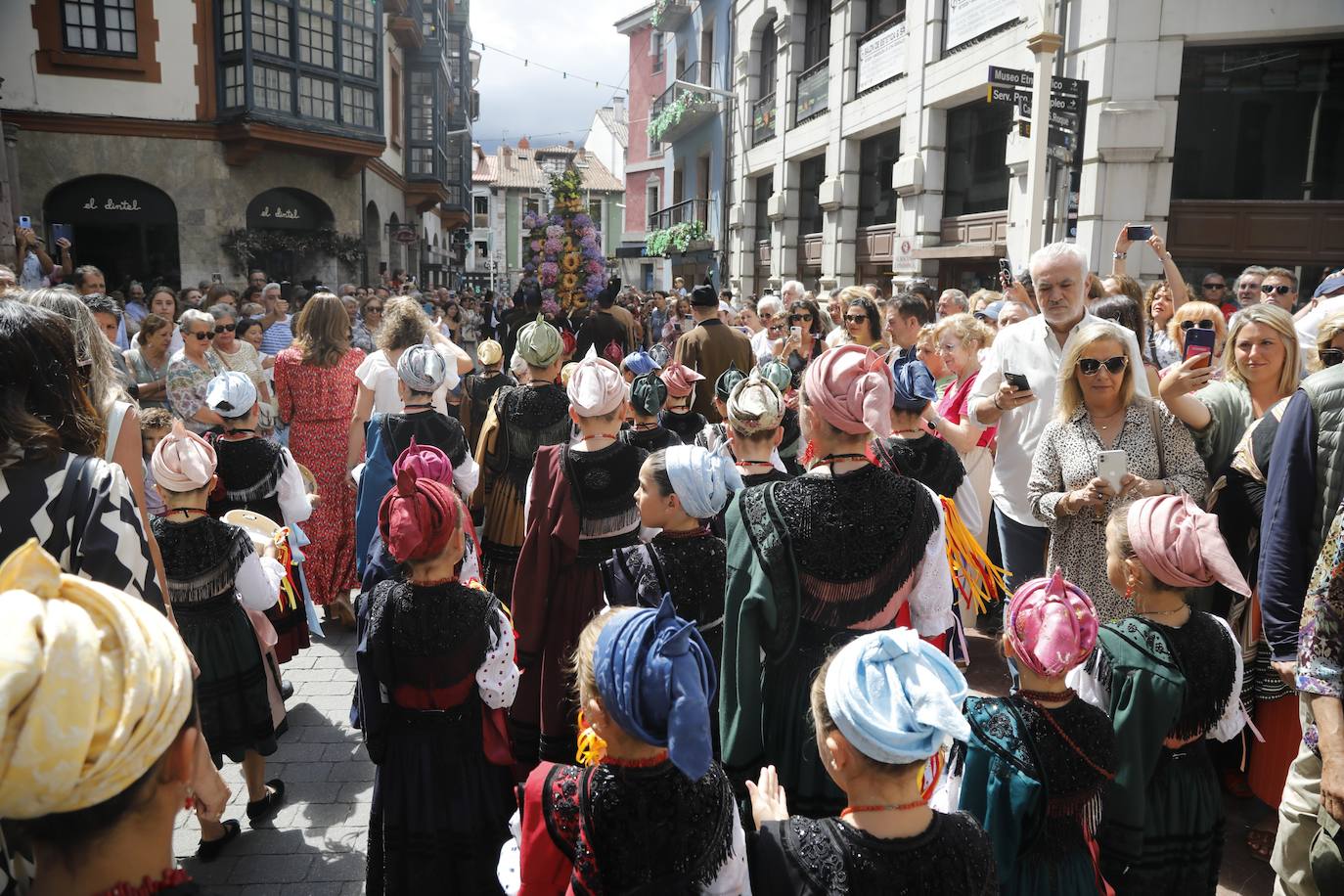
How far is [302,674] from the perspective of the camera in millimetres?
5320

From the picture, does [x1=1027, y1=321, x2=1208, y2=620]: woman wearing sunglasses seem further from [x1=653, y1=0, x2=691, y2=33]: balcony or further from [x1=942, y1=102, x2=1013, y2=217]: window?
[x1=653, y1=0, x2=691, y2=33]: balcony

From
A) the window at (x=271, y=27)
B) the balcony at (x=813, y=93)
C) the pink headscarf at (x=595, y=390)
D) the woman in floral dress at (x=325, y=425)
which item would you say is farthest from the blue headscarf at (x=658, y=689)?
the window at (x=271, y=27)

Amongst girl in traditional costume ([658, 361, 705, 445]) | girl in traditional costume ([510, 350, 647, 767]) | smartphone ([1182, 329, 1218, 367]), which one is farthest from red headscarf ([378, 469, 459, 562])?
smartphone ([1182, 329, 1218, 367])

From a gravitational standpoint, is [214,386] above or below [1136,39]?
below

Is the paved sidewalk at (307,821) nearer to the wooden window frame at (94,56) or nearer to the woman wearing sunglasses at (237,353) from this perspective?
the woman wearing sunglasses at (237,353)

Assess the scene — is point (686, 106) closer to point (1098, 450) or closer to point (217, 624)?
point (1098, 450)

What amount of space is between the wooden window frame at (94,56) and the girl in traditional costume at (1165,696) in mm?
20504

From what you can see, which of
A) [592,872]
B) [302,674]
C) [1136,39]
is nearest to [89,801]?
[592,872]

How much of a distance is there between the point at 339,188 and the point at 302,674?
1831 centimetres

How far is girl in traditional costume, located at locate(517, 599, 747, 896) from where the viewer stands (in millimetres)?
1921

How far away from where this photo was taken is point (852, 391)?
2652mm

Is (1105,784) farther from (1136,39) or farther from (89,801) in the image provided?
(1136,39)

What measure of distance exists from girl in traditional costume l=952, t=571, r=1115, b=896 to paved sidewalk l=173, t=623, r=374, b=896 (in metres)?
2.35

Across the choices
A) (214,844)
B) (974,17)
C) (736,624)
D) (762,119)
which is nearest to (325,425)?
(214,844)
